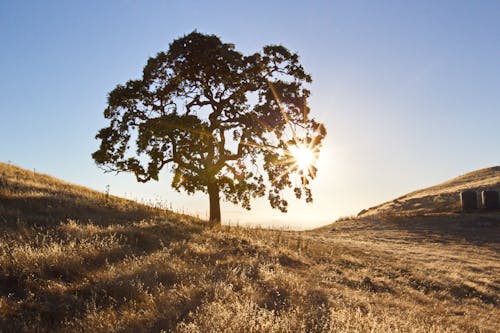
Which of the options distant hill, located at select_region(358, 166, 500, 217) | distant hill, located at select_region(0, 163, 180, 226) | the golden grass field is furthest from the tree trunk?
distant hill, located at select_region(358, 166, 500, 217)

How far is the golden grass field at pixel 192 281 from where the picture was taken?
5555mm

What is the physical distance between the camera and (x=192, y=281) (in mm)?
7457

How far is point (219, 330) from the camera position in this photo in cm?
500

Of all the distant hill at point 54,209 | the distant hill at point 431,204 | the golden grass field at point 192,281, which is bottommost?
the golden grass field at point 192,281

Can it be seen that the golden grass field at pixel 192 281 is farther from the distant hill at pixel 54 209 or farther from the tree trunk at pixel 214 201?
the tree trunk at pixel 214 201

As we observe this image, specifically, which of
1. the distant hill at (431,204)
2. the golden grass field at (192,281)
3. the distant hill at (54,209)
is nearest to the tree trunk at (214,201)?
the golden grass field at (192,281)

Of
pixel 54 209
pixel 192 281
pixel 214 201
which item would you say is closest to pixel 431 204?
pixel 214 201

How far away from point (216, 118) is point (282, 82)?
4.26 m

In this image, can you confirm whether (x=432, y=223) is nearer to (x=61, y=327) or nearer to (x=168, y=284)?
(x=168, y=284)

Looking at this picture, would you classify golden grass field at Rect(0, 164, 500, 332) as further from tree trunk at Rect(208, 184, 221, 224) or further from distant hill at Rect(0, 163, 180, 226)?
tree trunk at Rect(208, 184, 221, 224)

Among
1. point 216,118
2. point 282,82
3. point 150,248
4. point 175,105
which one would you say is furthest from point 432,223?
point 150,248

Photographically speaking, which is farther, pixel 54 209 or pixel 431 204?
pixel 431 204

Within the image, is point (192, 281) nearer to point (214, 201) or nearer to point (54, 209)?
point (54, 209)

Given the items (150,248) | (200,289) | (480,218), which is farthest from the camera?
(480,218)
